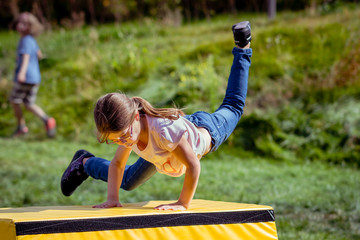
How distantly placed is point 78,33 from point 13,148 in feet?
15.9

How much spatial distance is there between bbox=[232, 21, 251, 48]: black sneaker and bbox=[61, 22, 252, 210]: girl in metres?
Result: 0.01

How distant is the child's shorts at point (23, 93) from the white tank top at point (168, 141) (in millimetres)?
4887

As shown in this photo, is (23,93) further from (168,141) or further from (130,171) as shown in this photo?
(168,141)

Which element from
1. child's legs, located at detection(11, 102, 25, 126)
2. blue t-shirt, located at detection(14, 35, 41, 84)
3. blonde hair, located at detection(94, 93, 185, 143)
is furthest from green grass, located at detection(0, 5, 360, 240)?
blonde hair, located at detection(94, 93, 185, 143)

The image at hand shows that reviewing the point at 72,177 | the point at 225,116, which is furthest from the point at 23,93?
the point at 225,116

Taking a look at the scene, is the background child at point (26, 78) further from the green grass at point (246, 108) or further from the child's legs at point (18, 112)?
the green grass at point (246, 108)

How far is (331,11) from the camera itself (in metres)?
9.47

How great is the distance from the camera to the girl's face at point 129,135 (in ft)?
7.91

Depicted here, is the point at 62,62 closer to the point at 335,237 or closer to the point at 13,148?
the point at 13,148

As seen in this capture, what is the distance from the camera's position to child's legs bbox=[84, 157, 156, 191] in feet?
9.91

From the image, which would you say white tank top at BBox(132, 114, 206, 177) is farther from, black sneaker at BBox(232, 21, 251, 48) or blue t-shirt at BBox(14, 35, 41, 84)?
blue t-shirt at BBox(14, 35, 41, 84)

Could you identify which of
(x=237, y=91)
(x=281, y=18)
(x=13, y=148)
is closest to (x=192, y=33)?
(x=281, y=18)

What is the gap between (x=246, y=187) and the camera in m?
4.89

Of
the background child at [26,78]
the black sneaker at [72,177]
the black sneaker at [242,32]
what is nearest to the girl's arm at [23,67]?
the background child at [26,78]
